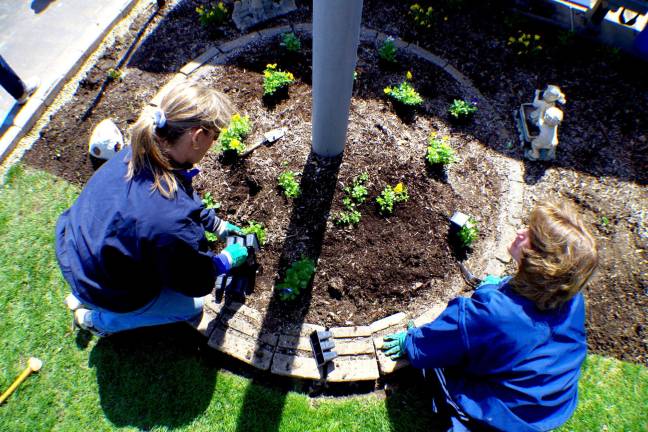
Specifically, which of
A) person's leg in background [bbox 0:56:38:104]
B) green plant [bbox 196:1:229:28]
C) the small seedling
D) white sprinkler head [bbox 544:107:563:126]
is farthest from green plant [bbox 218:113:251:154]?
white sprinkler head [bbox 544:107:563:126]

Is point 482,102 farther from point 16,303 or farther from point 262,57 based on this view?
point 16,303

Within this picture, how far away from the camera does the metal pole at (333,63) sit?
9.39 feet

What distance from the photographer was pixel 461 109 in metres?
4.62

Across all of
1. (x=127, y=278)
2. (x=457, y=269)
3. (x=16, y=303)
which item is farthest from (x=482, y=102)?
(x=16, y=303)

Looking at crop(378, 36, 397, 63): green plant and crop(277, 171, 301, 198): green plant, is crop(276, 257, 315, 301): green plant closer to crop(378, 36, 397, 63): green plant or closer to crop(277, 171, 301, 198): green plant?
crop(277, 171, 301, 198): green plant

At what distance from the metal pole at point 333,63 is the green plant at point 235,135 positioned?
82 centimetres

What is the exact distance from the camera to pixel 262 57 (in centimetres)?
497

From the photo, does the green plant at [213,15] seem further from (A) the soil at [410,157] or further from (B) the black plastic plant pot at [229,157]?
(B) the black plastic plant pot at [229,157]

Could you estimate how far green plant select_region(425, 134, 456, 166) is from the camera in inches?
165

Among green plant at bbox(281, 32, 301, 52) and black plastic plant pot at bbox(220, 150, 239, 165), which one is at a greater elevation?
green plant at bbox(281, 32, 301, 52)

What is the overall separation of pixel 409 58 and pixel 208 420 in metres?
4.52

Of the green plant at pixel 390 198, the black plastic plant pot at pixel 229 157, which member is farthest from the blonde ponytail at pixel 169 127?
the green plant at pixel 390 198

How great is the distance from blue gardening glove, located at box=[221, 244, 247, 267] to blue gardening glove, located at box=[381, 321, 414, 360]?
144 cm

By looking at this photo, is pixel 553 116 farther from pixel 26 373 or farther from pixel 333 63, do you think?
pixel 26 373
